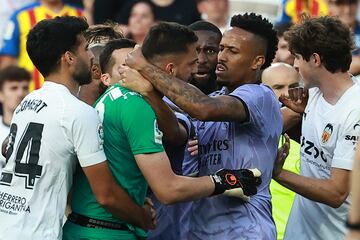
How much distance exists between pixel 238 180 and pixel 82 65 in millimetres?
1181

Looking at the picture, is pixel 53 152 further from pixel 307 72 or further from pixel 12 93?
pixel 12 93

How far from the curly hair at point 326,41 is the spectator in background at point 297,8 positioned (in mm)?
5106

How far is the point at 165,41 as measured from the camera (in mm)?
6789

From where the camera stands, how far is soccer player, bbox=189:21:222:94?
8508mm

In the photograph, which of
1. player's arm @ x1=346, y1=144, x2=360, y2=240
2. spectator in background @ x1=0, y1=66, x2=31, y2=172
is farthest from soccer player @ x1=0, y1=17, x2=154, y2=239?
spectator in background @ x1=0, y1=66, x2=31, y2=172

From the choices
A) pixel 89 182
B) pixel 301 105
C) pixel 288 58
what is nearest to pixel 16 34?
pixel 288 58

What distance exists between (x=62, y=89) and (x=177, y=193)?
95cm

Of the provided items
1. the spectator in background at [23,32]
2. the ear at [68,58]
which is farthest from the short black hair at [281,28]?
the ear at [68,58]

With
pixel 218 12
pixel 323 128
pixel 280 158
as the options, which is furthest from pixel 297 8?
pixel 280 158

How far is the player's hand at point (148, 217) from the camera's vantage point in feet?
22.3

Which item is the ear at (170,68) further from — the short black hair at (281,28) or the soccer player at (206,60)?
the short black hair at (281,28)

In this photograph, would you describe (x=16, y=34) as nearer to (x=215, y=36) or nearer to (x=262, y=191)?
(x=215, y=36)

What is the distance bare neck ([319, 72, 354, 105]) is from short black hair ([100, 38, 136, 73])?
1.36 meters

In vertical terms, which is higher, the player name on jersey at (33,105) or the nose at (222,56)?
the nose at (222,56)
